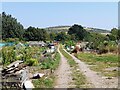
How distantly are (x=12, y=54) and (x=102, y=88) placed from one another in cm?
1253

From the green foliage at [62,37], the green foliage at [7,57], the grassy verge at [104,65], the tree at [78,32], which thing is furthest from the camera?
the tree at [78,32]

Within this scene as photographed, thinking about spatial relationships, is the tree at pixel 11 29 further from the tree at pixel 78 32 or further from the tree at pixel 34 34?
the tree at pixel 78 32

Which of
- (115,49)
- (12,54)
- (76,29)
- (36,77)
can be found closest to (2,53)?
(12,54)

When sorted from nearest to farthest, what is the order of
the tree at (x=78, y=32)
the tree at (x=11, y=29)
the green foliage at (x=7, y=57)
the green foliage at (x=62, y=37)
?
the green foliage at (x=7, y=57)
the tree at (x=11, y=29)
the green foliage at (x=62, y=37)
the tree at (x=78, y=32)

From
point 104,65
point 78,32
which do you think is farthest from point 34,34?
point 104,65

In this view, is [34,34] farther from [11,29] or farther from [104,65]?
[104,65]

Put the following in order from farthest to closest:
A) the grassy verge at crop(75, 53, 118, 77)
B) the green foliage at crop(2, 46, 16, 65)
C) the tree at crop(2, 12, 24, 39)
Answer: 1. the tree at crop(2, 12, 24, 39)
2. the green foliage at crop(2, 46, 16, 65)
3. the grassy verge at crop(75, 53, 118, 77)

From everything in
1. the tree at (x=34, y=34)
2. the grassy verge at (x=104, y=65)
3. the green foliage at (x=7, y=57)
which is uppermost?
the tree at (x=34, y=34)

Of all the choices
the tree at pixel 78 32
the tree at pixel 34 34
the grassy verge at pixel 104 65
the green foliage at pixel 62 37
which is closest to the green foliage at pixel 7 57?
the grassy verge at pixel 104 65

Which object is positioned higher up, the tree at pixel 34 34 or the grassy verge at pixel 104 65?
the tree at pixel 34 34

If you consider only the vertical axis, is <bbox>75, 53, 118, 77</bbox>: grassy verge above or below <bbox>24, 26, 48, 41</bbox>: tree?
below

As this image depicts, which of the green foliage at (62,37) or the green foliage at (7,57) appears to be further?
the green foliage at (62,37)

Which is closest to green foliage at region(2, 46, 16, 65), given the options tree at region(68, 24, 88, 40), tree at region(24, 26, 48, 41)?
tree at region(24, 26, 48, 41)

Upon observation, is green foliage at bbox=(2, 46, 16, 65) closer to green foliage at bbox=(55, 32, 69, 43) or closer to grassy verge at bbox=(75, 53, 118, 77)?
grassy verge at bbox=(75, 53, 118, 77)
